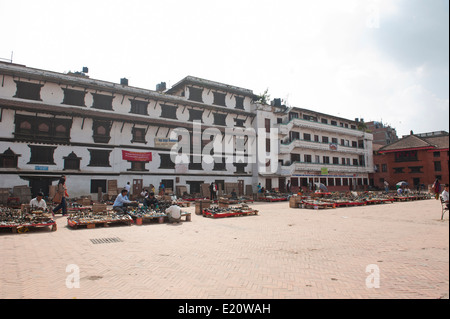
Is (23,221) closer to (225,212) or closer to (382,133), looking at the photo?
(225,212)

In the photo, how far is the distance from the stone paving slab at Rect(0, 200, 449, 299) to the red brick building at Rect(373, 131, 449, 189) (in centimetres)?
4619

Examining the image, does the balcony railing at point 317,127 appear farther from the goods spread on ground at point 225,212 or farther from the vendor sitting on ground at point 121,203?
the vendor sitting on ground at point 121,203

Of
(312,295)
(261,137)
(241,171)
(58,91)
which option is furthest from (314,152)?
(312,295)

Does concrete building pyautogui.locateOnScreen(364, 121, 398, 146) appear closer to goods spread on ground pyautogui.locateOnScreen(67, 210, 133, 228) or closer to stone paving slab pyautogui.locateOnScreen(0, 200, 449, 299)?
stone paving slab pyautogui.locateOnScreen(0, 200, 449, 299)

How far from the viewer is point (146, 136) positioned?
30.5 m

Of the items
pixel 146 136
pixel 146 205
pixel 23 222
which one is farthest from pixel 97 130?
pixel 23 222

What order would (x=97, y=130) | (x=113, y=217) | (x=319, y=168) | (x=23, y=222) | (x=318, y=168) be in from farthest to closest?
(x=319, y=168) → (x=318, y=168) → (x=97, y=130) → (x=113, y=217) → (x=23, y=222)

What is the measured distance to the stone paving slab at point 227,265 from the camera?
4.77 m

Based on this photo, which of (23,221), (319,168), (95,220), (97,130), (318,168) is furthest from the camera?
(319,168)

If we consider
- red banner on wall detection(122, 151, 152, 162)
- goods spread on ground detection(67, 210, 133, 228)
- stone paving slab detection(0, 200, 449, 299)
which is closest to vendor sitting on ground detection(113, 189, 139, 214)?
goods spread on ground detection(67, 210, 133, 228)

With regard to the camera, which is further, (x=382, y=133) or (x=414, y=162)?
(x=382, y=133)

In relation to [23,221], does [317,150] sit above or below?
above

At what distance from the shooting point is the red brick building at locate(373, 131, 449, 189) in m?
46.9

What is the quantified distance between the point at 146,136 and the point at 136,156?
264 centimetres
